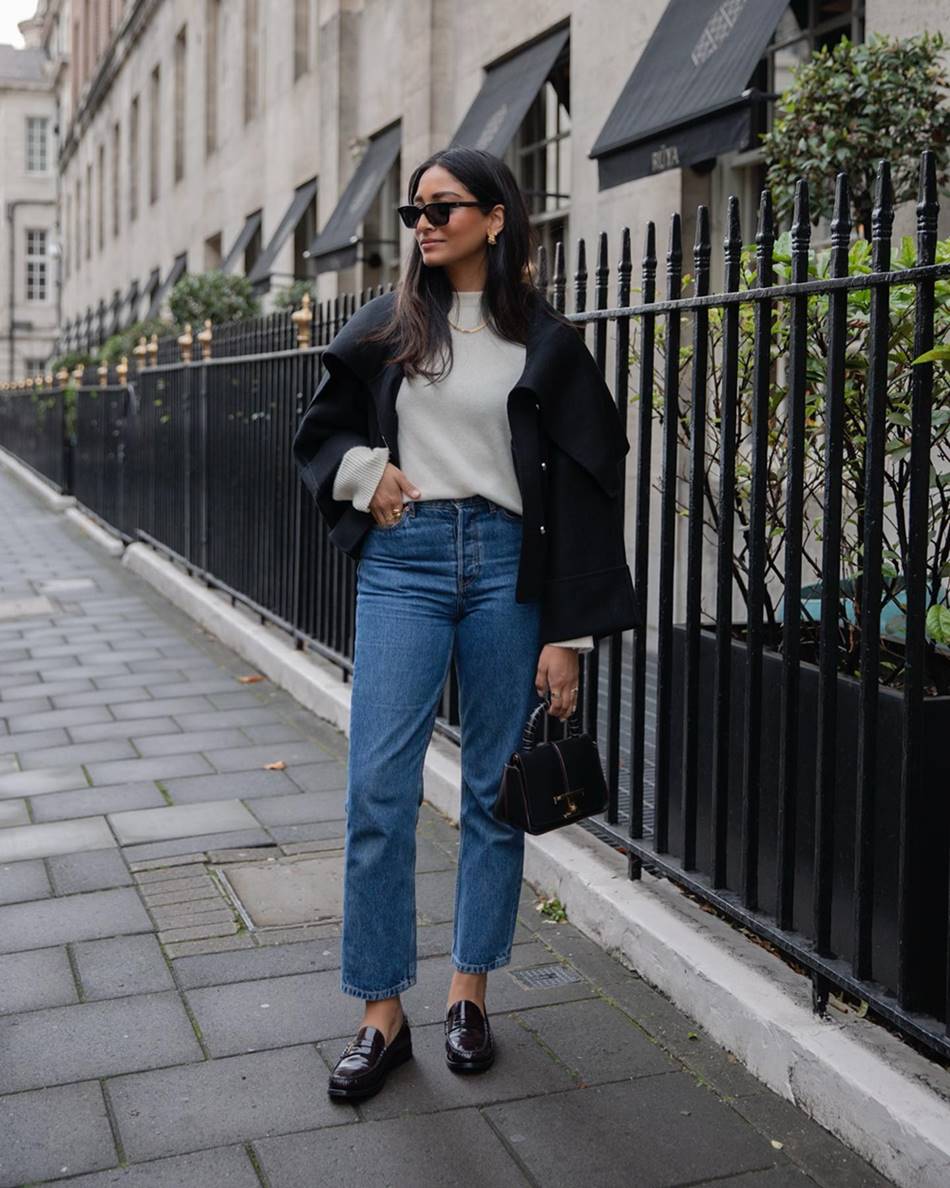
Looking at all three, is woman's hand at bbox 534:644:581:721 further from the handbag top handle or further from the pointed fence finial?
the pointed fence finial

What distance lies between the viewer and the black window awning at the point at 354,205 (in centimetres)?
1487

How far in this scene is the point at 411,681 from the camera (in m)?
3.21

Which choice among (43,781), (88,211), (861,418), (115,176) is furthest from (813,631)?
(88,211)

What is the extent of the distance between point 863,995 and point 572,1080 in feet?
2.13

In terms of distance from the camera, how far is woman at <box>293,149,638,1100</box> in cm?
315

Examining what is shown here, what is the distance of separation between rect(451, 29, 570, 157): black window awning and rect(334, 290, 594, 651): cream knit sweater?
8.37 metres

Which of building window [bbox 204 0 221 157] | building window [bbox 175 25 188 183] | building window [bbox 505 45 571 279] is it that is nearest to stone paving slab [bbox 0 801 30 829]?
building window [bbox 505 45 571 279]

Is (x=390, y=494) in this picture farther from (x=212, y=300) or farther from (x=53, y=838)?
(x=212, y=300)

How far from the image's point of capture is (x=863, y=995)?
311 cm

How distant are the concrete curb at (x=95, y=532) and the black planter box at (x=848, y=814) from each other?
10571mm

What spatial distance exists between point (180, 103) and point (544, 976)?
89.6ft

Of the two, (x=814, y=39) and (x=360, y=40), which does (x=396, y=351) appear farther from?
(x=360, y=40)

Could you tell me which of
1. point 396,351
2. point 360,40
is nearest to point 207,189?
point 360,40

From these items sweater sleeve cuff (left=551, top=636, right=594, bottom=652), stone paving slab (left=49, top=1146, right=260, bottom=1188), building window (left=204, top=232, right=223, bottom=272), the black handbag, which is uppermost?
building window (left=204, top=232, right=223, bottom=272)
